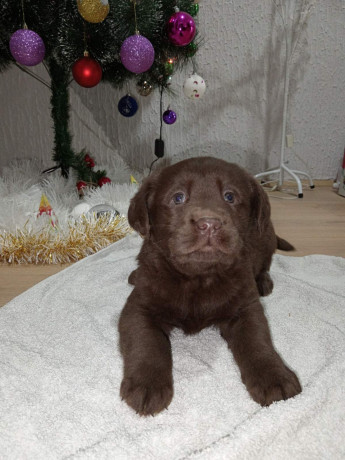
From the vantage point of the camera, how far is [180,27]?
233 centimetres

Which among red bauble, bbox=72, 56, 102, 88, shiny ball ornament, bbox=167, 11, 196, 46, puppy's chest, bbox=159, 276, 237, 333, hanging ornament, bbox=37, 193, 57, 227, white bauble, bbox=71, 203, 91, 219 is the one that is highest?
shiny ball ornament, bbox=167, 11, 196, 46

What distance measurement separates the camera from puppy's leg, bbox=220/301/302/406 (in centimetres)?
104

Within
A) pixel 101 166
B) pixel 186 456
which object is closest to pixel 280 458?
pixel 186 456

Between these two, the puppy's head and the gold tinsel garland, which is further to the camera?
the gold tinsel garland

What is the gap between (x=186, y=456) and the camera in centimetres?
91

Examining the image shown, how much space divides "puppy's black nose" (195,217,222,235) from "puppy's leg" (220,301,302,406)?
37 cm

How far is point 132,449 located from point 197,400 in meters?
0.24

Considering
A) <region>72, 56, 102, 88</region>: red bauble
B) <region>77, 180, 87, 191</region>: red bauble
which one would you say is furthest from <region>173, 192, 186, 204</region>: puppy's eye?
<region>77, 180, 87, 191</region>: red bauble

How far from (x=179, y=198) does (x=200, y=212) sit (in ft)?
0.56

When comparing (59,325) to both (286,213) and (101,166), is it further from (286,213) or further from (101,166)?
(101,166)

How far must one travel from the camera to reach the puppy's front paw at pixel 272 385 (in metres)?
1.03

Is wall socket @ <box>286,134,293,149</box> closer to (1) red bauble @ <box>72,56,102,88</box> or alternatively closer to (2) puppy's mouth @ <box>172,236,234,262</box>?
(1) red bauble @ <box>72,56,102,88</box>

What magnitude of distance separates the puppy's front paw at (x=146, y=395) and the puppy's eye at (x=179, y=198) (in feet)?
1.84

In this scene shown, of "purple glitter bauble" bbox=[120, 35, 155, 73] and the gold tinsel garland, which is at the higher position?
"purple glitter bauble" bbox=[120, 35, 155, 73]
